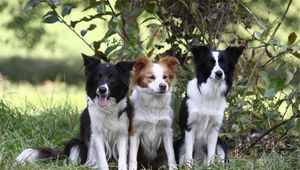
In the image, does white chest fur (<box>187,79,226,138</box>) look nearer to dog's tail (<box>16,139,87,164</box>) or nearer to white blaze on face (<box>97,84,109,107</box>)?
white blaze on face (<box>97,84,109,107</box>)

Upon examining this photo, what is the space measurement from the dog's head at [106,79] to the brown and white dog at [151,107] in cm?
17

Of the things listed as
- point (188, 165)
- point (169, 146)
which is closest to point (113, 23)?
point (169, 146)

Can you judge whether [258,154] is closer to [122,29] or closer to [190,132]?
[190,132]

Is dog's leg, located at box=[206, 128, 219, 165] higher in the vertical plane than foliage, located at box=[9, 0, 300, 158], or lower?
lower

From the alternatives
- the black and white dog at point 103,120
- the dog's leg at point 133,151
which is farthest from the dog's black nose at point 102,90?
the dog's leg at point 133,151

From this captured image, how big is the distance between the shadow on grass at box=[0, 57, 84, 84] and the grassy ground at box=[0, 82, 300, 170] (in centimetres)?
685

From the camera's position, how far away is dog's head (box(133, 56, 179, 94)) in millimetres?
6516

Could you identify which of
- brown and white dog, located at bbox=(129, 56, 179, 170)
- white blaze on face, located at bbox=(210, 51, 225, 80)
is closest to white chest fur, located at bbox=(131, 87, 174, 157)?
brown and white dog, located at bbox=(129, 56, 179, 170)

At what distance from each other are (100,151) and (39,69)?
1080 cm

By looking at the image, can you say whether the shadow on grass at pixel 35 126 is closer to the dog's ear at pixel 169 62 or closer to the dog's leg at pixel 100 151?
the dog's leg at pixel 100 151

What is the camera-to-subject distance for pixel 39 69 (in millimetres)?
17031

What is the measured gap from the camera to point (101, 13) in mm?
6977

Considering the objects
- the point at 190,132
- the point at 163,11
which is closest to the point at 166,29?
the point at 163,11

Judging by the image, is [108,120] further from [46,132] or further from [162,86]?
[46,132]
